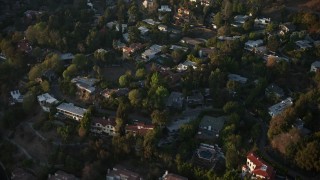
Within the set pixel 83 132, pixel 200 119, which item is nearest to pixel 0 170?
pixel 83 132

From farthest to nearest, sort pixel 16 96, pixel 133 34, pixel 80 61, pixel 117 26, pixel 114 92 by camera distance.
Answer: pixel 117 26 → pixel 133 34 → pixel 80 61 → pixel 16 96 → pixel 114 92

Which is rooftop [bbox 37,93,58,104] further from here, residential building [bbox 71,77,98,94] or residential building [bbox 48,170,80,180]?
residential building [bbox 48,170,80,180]

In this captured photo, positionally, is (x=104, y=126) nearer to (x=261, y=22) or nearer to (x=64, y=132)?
(x=64, y=132)

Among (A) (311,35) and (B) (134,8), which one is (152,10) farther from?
(A) (311,35)

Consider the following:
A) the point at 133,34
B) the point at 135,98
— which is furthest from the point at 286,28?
the point at 135,98

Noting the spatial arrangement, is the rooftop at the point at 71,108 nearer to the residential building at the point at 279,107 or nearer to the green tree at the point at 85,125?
the green tree at the point at 85,125

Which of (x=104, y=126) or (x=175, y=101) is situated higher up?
(x=175, y=101)

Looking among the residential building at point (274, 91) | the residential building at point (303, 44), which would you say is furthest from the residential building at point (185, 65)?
the residential building at point (303, 44)
